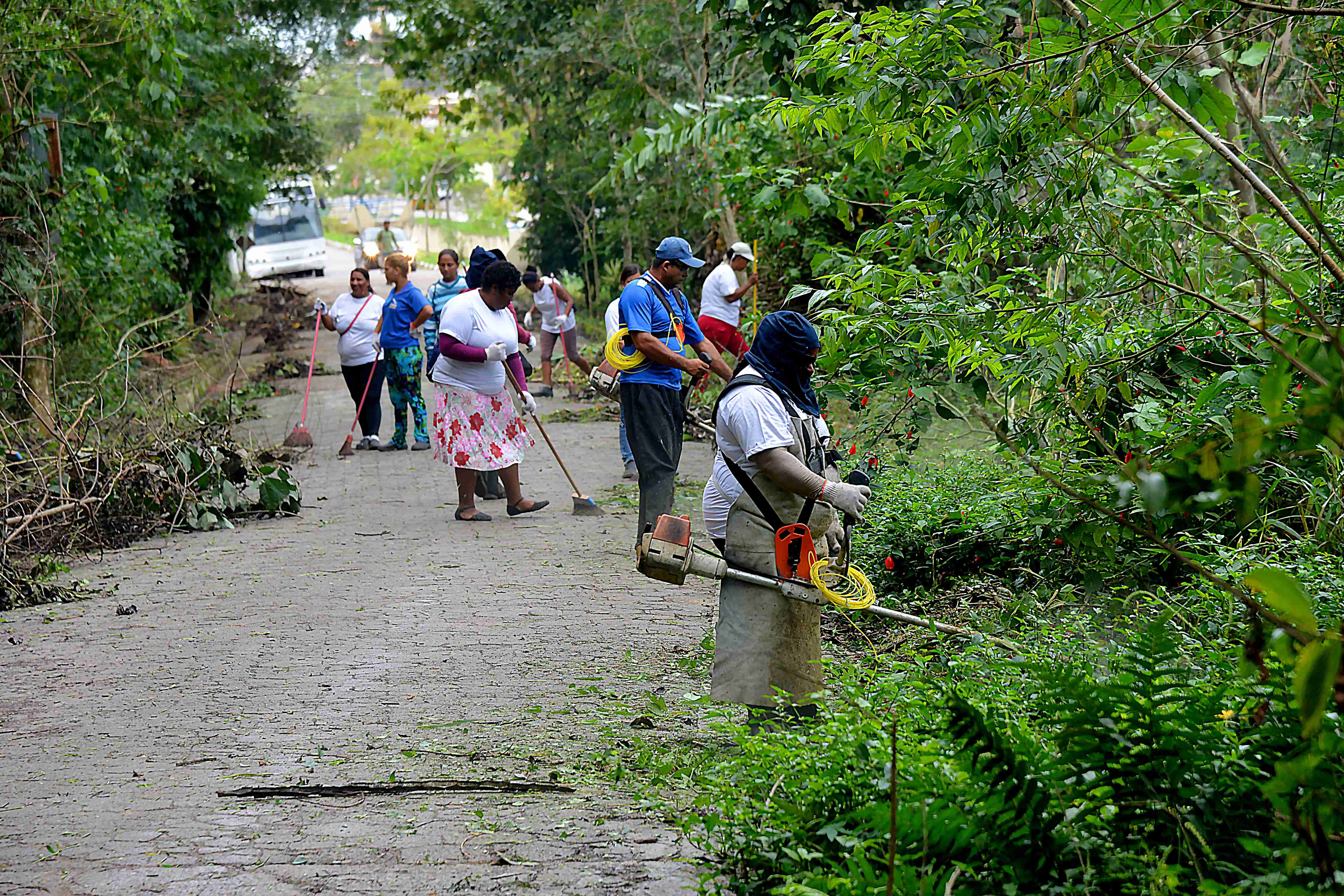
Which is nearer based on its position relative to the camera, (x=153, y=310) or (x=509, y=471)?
(x=509, y=471)

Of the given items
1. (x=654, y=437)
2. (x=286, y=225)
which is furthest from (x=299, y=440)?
(x=286, y=225)

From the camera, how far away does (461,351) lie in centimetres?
1046

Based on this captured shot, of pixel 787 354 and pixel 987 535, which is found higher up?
pixel 787 354

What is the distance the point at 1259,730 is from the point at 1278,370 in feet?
6.10

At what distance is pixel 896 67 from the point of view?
18.7 ft

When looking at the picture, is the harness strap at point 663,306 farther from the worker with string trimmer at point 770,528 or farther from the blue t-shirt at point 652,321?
the worker with string trimmer at point 770,528

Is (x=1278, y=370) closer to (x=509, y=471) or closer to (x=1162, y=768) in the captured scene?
(x=1162, y=768)

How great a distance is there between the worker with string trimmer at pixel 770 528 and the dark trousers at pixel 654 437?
140 inches

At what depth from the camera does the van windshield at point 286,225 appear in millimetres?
41750

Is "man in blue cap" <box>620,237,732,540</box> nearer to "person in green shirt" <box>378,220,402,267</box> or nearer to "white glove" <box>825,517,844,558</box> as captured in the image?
"white glove" <box>825,517,844,558</box>

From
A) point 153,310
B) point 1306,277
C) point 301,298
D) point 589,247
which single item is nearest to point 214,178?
point 153,310

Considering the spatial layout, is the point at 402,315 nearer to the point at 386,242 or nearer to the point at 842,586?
the point at 842,586

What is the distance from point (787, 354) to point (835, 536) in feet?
2.48

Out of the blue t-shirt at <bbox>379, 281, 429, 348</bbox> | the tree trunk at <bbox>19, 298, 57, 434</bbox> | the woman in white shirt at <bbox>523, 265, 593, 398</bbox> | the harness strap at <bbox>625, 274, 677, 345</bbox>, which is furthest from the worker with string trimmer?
the woman in white shirt at <bbox>523, 265, 593, 398</bbox>
